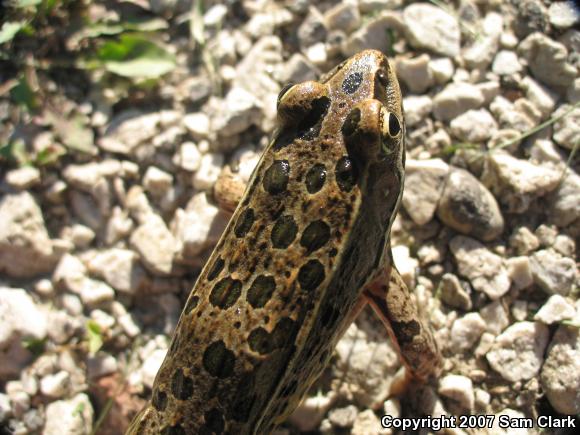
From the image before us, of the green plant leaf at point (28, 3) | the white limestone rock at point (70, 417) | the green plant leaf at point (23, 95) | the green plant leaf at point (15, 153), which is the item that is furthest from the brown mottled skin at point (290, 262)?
the green plant leaf at point (28, 3)

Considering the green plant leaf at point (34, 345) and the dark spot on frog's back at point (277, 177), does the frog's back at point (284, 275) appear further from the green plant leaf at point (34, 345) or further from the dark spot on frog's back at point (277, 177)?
the green plant leaf at point (34, 345)

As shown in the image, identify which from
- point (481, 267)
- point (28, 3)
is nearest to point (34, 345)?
point (28, 3)

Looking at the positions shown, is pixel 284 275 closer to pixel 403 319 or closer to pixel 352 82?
pixel 403 319

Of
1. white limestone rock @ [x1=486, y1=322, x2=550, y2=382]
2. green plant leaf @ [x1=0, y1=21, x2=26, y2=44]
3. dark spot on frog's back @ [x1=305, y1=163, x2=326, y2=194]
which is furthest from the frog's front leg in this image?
green plant leaf @ [x1=0, y1=21, x2=26, y2=44]

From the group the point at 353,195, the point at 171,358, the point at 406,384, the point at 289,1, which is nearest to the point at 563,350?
the point at 406,384

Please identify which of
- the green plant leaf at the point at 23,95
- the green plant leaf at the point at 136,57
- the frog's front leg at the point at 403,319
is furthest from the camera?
the green plant leaf at the point at 136,57

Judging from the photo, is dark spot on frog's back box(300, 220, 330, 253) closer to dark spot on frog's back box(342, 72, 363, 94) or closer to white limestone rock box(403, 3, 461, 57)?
dark spot on frog's back box(342, 72, 363, 94)
